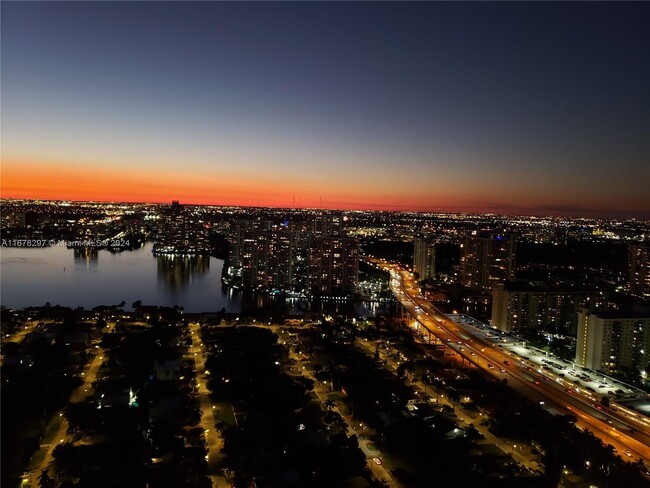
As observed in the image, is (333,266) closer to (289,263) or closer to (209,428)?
(289,263)

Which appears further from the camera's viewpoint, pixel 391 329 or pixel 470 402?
pixel 391 329

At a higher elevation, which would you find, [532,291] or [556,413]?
[532,291]

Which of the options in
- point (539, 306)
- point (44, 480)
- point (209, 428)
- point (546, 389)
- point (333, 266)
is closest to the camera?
point (44, 480)

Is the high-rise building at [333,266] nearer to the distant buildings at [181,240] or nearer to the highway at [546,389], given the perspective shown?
the highway at [546,389]

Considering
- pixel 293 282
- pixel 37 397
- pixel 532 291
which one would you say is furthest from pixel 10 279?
pixel 532 291

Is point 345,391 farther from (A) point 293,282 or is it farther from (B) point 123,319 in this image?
(A) point 293,282

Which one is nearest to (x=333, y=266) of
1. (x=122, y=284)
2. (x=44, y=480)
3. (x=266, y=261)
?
(x=266, y=261)
